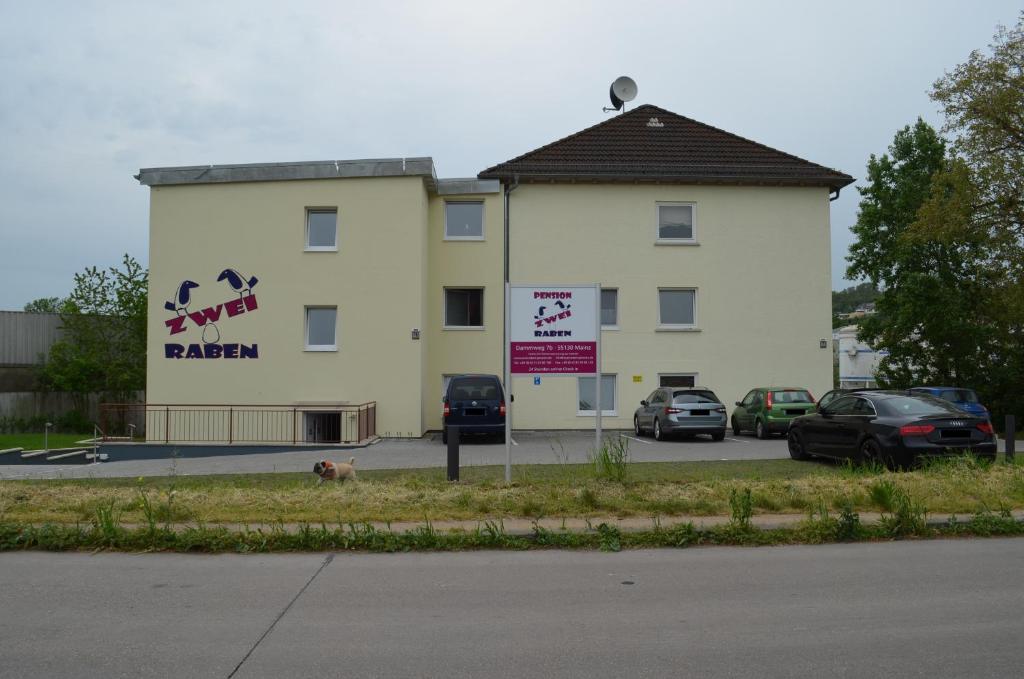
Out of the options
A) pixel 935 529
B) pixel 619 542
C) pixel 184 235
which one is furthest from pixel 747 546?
pixel 184 235

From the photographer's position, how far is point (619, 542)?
786 centimetres

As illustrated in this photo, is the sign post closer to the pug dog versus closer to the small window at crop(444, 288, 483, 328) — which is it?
the pug dog

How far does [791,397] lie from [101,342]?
23.4 m

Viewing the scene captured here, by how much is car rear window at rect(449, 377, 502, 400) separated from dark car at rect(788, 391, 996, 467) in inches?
345

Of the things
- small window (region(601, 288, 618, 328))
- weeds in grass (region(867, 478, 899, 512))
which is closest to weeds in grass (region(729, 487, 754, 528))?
weeds in grass (region(867, 478, 899, 512))

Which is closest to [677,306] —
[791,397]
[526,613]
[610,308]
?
[610,308]

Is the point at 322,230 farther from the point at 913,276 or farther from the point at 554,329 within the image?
the point at 913,276

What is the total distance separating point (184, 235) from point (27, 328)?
32.7 ft

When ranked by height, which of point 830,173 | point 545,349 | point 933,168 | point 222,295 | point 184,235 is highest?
point 933,168

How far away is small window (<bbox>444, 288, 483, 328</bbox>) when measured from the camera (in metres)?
25.7

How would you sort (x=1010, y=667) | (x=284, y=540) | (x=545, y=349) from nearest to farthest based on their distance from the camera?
(x=1010, y=667) → (x=284, y=540) → (x=545, y=349)

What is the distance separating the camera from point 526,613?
5.74 metres

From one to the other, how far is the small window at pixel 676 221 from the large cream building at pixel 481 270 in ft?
0.16

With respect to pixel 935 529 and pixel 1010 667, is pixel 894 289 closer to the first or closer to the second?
pixel 935 529
